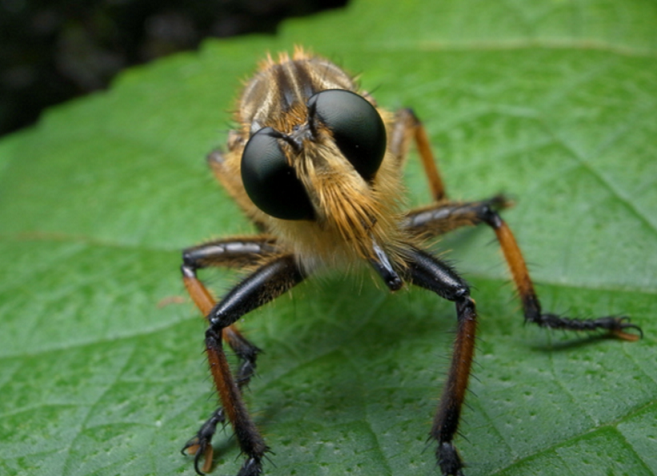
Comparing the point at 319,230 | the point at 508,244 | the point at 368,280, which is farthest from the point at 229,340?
the point at 508,244

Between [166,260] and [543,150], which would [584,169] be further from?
[166,260]

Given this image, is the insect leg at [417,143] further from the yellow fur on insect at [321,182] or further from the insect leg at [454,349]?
the insect leg at [454,349]

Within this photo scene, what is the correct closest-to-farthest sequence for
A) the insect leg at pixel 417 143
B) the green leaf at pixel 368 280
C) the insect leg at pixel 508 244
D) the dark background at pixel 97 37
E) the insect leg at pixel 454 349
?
1. the insect leg at pixel 454 349
2. the green leaf at pixel 368 280
3. the insect leg at pixel 508 244
4. the insect leg at pixel 417 143
5. the dark background at pixel 97 37

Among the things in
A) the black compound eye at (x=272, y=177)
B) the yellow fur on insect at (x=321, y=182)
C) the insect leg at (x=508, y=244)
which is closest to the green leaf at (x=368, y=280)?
the insect leg at (x=508, y=244)

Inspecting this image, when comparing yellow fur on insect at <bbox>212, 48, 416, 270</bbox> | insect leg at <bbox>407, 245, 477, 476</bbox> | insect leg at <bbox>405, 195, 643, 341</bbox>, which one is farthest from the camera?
insect leg at <bbox>405, 195, 643, 341</bbox>

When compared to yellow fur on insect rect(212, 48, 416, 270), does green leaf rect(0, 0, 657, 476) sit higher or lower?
lower

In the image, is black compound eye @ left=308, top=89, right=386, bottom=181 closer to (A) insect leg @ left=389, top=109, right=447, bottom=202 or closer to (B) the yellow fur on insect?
(B) the yellow fur on insect

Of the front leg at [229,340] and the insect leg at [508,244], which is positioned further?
the insect leg at [508,244]

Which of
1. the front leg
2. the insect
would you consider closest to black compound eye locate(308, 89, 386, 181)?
the insect

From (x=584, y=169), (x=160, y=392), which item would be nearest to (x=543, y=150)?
(x=584, y=169)
